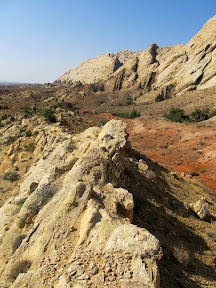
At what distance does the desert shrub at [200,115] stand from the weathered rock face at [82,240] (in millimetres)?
35574

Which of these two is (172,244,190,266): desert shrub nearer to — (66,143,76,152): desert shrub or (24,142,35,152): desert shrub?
(66,143,76,152): desert shrub

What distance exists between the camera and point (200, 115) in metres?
39.6

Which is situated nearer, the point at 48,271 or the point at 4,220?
the point at 48,271

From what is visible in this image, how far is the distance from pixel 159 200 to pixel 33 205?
552 cm

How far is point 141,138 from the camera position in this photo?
31.1 m

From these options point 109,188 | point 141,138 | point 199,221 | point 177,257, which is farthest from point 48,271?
point 141,138

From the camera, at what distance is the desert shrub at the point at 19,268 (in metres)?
4.69

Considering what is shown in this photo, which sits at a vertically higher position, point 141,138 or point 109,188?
point 109,188

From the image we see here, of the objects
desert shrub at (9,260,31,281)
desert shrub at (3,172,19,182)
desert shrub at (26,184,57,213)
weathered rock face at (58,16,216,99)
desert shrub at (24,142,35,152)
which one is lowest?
desert shrub at (3,172,19,182)

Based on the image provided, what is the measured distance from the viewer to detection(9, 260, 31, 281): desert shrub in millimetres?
4688

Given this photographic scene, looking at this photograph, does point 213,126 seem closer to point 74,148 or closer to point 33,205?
point 74,148

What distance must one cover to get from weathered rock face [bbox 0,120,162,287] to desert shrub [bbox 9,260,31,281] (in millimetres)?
23

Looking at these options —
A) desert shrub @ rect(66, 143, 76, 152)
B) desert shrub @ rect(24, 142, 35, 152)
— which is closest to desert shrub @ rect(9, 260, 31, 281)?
desert shrub @ rect(66, 143, 76, 152)

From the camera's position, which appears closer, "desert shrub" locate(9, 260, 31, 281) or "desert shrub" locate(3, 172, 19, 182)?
"desert shrub" locate(9, 260, 31, 281)
